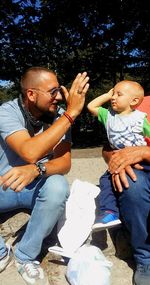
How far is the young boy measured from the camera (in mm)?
3041

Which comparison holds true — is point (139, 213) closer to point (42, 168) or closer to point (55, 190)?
point (55, 190)

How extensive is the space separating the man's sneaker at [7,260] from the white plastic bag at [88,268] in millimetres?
494

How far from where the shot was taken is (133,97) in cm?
336

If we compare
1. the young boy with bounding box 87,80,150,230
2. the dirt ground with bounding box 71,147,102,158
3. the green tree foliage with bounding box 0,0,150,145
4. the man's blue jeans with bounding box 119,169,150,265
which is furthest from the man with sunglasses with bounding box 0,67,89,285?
the green tree foliage with bounding box 0,0,150,145

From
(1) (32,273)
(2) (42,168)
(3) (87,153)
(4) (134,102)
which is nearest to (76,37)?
(3) (87,153)

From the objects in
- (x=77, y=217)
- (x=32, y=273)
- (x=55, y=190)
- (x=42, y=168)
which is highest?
(x=42, y=168)

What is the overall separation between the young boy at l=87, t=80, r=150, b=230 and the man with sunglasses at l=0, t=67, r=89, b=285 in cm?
34

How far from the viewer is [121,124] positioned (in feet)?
10.8

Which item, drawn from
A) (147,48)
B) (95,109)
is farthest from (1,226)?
(147,48)

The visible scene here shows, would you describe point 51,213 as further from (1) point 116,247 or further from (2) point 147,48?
(2) point 147,48

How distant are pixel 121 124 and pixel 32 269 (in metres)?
1.38

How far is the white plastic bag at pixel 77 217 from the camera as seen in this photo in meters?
3.09

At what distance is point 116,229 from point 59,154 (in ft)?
2.75

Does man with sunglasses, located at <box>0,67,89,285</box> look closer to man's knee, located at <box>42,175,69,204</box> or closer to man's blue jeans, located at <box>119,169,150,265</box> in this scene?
man's knee, located at <box>42,175,69,204</box>
